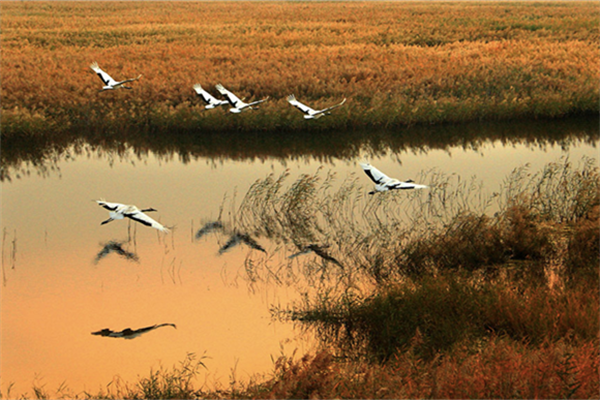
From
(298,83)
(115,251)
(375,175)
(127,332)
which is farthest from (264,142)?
(127,332)

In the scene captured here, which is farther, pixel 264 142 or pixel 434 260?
pixel 264 142

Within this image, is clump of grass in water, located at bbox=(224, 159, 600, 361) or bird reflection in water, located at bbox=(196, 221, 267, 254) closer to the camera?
clump of grass in water, located at bbox=(224, 159, 600, 361)

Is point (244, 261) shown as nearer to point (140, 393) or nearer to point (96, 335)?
point (96, 335)

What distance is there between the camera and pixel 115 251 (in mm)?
9836

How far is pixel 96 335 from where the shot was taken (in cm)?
757

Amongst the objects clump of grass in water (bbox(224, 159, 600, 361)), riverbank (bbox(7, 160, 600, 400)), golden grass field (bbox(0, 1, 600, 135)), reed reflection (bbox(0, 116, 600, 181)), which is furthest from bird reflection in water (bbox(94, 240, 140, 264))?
golden grass field (bbox(0, 1, 600, 135))

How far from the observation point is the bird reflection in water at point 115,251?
9.63 metres

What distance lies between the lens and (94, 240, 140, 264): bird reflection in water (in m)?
9.63

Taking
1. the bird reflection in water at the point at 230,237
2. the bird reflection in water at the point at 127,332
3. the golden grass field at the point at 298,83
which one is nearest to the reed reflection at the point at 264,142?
the golden grass field at the point at 298,83

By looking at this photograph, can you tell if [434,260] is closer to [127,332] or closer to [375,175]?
[375,175]

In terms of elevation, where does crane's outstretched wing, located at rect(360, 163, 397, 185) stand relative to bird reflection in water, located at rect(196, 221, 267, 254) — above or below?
above

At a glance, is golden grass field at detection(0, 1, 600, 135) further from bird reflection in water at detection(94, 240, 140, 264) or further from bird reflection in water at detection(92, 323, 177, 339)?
bird reflection in water at detection(92, 323, 177, 339)

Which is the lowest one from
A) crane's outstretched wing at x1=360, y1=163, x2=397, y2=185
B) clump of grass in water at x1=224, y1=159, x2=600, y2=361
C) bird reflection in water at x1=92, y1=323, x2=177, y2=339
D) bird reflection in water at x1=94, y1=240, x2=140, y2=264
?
bird reflection in water at x1=92, y1=323, x2=177, y2=339

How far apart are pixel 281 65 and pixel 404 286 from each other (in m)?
15.4
